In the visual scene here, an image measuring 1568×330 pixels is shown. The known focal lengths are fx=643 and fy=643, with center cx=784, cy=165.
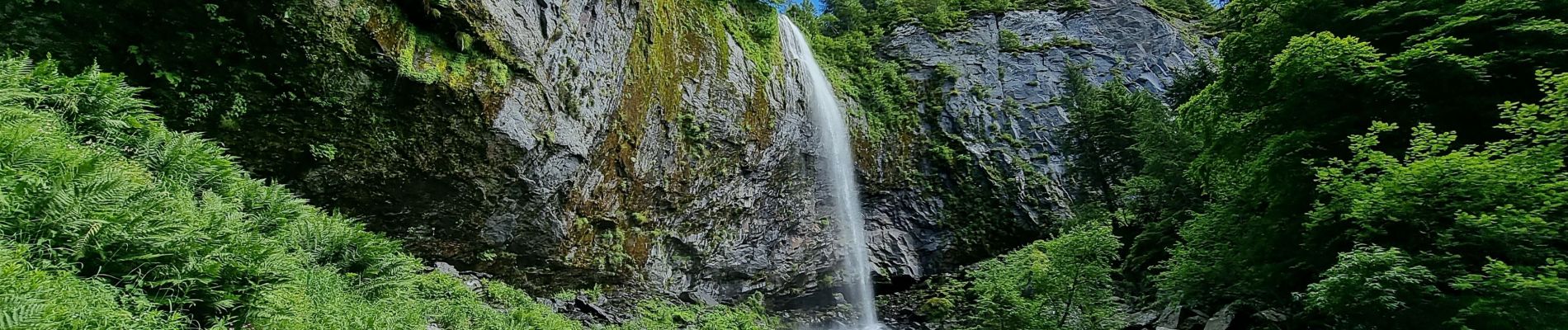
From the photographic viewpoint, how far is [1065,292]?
33.1 feet

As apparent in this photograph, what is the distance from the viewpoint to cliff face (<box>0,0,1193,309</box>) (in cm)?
612

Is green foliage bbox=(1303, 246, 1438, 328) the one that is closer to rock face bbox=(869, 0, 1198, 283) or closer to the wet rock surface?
the wet rock surface

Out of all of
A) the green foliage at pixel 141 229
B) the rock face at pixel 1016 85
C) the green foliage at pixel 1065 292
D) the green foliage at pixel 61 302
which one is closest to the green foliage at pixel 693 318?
the green foliage at pixel 1065 292

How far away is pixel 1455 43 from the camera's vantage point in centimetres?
553

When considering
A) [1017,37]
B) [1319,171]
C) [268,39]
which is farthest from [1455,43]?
[1017,37]

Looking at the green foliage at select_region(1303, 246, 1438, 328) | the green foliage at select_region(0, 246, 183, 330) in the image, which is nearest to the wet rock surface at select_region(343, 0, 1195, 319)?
the green foliage at select_region(0, 246, 183, 330)

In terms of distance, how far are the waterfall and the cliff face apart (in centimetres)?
47

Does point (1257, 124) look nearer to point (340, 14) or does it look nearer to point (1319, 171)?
point (1319, 171)

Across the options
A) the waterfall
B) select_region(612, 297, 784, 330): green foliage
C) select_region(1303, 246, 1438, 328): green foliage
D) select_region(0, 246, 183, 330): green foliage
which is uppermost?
the waterfall

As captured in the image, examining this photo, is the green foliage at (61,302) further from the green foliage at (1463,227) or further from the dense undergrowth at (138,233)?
the green foliage at (1463,227)

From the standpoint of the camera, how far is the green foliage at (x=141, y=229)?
261 centimetres

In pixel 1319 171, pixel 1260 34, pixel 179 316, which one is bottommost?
pixel 179 316

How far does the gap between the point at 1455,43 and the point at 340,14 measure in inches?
398

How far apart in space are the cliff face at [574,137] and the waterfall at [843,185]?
47 cm
